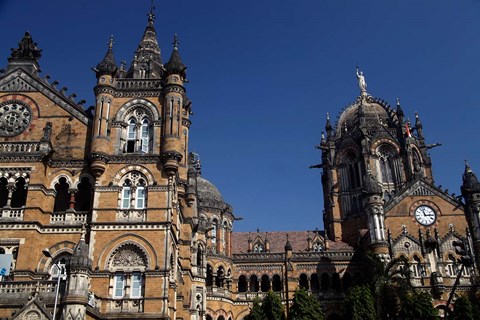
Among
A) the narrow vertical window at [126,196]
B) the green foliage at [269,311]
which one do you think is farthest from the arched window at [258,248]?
the narrow vertical window at [126,196]

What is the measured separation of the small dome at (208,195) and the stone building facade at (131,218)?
3257 mm

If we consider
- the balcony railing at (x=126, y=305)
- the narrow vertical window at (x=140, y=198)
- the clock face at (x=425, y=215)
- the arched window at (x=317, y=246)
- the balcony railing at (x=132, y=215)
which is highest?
the clock face at (x=425, y=215)

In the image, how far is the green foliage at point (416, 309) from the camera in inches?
1633

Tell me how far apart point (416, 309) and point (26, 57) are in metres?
34.4

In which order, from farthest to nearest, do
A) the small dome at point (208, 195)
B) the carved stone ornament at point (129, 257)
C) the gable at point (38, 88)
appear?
the small dome at point (208, 195), the gable at point (38, 88), the carved stone ornament at point (129, 257)

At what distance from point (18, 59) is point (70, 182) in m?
11.0

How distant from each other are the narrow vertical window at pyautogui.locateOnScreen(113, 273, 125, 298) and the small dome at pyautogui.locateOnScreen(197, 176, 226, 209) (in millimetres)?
24856

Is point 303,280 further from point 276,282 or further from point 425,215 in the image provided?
point 425,215

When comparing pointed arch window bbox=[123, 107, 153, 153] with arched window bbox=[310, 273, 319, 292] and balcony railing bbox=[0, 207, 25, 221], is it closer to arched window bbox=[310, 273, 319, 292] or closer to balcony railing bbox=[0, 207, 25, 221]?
balcony railing bbox=[0, 207, 25, 221]

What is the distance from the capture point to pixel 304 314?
139 ft

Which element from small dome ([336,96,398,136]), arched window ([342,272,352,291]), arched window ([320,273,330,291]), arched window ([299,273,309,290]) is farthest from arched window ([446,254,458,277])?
small dome ([336,96,398,136])

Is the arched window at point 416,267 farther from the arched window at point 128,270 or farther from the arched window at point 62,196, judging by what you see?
the arched window at point 62,196

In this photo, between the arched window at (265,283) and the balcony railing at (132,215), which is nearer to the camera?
the balcony railing at (132,215)

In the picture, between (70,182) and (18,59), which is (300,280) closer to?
(70,182)
